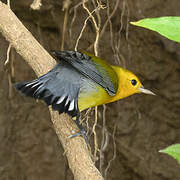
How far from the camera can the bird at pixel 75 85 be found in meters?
1.58

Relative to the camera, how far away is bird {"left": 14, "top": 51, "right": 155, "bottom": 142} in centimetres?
158

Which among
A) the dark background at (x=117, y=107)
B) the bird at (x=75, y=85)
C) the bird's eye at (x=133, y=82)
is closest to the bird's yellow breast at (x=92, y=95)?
the bird at (x=75, y=85)

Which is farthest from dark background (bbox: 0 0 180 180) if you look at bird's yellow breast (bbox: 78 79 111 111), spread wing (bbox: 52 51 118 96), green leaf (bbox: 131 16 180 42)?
green leaf (bbox: 131 16 180 42)

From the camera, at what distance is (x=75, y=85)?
1.82 metres

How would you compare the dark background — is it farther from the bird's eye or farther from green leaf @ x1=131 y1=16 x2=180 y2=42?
green leaf @ x1=131 y1=16 x2=180 y2=42

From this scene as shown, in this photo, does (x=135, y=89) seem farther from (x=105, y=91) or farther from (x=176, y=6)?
(x=176, y=6)

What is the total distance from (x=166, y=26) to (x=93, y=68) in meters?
1.46

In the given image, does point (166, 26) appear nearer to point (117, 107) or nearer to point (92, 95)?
point (92, 95)

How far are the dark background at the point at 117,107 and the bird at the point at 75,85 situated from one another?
2.73ft

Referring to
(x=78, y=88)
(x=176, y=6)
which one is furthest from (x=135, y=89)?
(x=176, y=6)

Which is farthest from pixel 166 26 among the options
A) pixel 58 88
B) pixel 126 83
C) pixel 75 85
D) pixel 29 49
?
pixel 126 83

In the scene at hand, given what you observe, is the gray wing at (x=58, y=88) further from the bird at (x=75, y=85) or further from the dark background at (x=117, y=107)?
the dark background at (x=117, y=107)

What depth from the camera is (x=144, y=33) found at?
3102 mm

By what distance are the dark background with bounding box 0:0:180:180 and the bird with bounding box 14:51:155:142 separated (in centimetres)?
83
